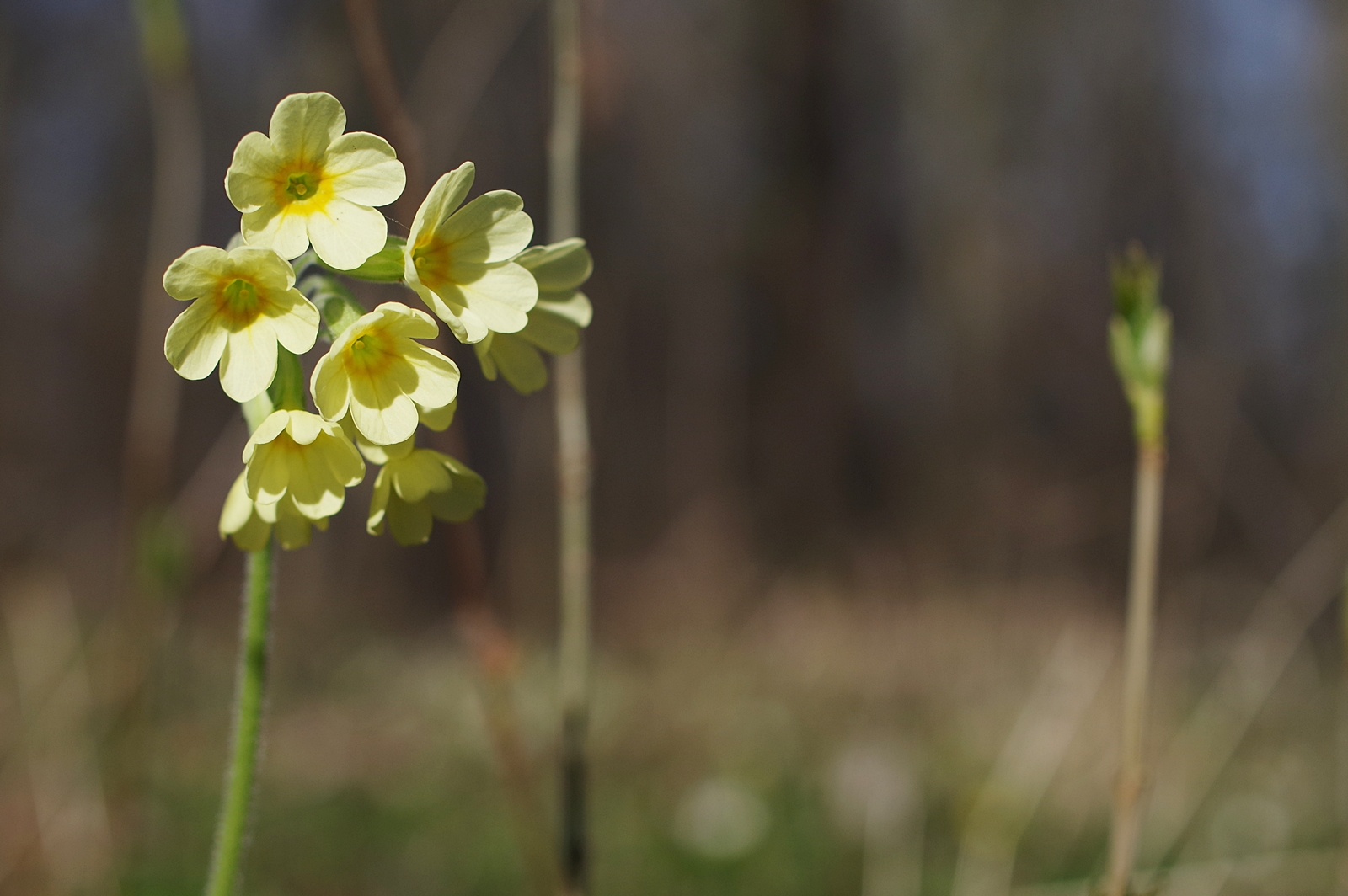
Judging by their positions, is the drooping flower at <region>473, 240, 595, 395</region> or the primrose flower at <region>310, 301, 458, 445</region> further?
the drooping flower at <region>473, 240, 595, 395</region>

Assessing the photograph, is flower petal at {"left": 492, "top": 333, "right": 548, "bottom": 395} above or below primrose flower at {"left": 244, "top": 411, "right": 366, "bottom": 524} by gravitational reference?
above

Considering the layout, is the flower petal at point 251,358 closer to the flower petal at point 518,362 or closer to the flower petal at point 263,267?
the flower petal at point 263,267

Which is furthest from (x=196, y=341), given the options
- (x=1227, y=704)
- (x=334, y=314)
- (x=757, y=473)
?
(x=757, y=473)

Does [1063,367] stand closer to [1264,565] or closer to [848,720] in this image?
[1264,565]

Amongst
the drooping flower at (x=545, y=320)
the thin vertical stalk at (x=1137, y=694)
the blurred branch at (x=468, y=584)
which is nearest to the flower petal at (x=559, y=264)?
the drooping flower at (x=545, y=320)

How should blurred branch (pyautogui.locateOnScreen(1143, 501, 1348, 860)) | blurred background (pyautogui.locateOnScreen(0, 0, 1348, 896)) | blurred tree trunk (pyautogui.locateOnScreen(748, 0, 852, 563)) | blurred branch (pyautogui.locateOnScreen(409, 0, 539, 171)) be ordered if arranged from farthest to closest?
blurred tree trunk (pyautogui.locateOnScreen(748, 0, 852, 563)) → blurred branch (pyautogui.locateOnScreen(409, 0, 539, 171)) → blurred background (pyautogui.locateOnScreen(0, 0, 1348, 896)) → blurred branch (pyautogui.locateOnScreen(1143, 501, 1348, 860))

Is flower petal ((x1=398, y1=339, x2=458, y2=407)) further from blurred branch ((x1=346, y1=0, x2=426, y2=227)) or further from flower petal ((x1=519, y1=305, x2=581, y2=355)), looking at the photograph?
blurred branch ((x1=346, y1=0, x2=426, y2=227))

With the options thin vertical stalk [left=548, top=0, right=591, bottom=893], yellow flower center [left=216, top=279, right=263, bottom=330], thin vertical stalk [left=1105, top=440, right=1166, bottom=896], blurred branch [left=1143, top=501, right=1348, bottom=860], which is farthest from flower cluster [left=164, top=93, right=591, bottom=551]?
blurred branch [left=1143, top=501, right=1348, bottom=860]
